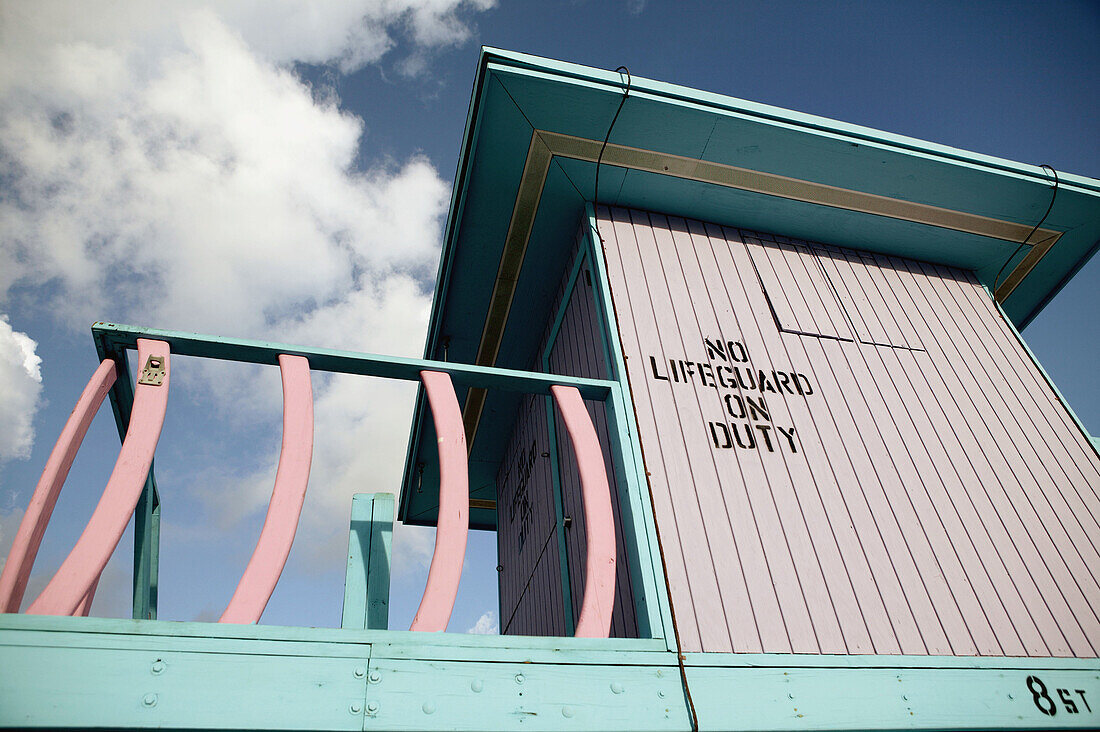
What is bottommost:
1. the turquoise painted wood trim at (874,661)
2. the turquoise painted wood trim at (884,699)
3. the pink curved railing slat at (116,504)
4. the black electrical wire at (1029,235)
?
the turquoise painted wood trim at (884,699)

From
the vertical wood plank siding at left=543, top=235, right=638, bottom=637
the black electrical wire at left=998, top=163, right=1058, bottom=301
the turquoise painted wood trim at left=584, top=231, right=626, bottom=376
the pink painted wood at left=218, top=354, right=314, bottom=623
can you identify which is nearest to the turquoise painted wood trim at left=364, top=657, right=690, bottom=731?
the pink painted wood at left=218, top=354, right=314, bottom=623

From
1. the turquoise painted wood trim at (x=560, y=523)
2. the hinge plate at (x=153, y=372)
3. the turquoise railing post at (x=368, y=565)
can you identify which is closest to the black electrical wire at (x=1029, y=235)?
the turquoise painted wood trim at (x=560, y=523)

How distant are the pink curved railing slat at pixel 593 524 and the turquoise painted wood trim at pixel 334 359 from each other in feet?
0.52

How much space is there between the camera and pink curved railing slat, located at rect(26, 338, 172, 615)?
1.95m

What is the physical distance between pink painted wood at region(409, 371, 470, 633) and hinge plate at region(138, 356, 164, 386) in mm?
966

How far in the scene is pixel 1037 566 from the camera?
10.9 ft

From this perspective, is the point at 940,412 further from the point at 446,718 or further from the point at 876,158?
the point at 446,718

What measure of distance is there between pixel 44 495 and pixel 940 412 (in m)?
4.27

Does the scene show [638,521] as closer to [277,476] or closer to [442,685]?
[442,685]

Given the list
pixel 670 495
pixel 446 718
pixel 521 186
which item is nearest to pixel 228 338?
pixel 446 718

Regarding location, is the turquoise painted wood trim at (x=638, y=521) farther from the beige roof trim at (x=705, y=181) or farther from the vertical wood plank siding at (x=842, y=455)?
the beige roof trim at (x=705, y=181)

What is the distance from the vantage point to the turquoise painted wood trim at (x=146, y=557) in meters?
3.06

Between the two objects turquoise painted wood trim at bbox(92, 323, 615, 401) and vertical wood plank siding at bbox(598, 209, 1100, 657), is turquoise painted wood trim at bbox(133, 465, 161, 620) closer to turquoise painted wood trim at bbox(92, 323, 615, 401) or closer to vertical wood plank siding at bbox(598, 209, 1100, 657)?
turquoise painted wood trim at bbox(92, 323, 615, 401)

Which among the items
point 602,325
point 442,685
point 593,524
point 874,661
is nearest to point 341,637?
point 442,685
